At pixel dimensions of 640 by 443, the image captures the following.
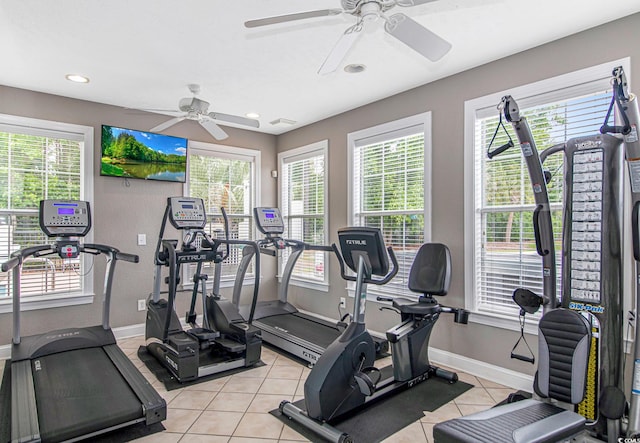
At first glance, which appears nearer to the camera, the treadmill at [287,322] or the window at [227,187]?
the treadmill at [287,322]

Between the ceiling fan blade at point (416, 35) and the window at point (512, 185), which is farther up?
the ceiling fan blade at point (416, 35)

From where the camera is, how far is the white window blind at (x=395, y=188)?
3.92 metres

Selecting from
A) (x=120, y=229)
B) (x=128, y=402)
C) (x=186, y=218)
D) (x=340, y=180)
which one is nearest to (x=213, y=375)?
(x=128, y=402)

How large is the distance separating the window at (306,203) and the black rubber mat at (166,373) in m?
1.83

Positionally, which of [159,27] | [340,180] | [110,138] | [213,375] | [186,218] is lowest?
[213,375]

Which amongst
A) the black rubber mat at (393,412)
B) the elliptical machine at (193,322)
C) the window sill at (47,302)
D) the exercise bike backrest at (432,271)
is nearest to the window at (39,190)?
the window sill at (47,302)

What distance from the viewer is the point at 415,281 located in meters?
3.32

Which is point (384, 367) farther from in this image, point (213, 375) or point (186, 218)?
point (186, 218)

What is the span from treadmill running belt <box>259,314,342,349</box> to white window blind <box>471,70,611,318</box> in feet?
4.84

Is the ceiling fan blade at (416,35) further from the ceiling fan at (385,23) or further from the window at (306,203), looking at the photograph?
the window at (306,203)

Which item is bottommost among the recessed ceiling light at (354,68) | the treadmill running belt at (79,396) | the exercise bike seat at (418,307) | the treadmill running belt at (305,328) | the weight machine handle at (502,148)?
the treadmill running belt at (305,328)

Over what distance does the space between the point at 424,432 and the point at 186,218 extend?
277cm

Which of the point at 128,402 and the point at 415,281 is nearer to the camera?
the point at 128,402

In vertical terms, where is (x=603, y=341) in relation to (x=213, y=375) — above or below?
above
